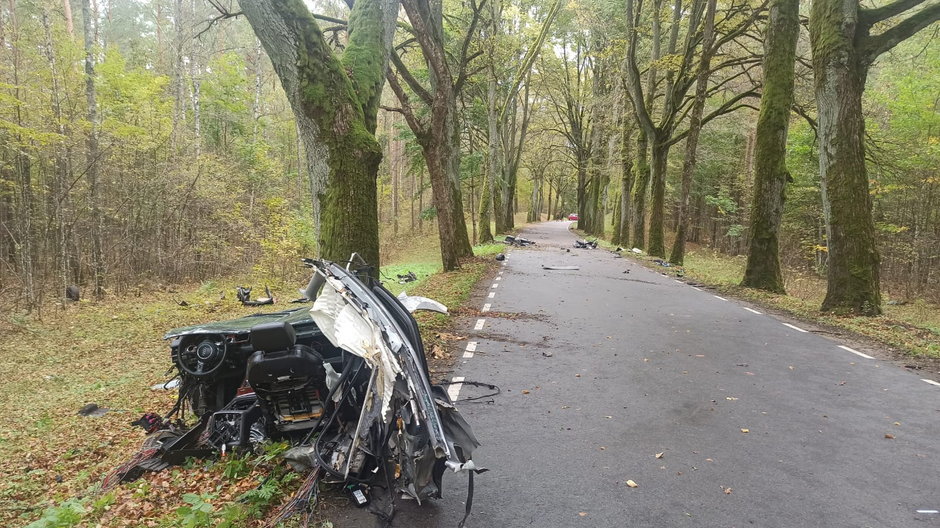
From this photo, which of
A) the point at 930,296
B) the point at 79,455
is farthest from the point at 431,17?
the point at 930,296

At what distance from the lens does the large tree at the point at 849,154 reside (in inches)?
412

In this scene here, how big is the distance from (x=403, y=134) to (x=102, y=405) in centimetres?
1983

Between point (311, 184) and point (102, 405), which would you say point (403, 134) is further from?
point (102, 405)

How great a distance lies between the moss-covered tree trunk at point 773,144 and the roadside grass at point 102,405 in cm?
796

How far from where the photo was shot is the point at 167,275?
59.4ft

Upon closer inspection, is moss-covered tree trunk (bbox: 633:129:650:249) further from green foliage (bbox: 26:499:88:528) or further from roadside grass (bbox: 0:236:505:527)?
green foliage (bbox: 26:499:88:528)

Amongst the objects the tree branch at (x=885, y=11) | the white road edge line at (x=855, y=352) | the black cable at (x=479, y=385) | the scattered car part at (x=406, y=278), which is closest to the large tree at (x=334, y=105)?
the black cable at (x=479, y=385)

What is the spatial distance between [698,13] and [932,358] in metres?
16.3

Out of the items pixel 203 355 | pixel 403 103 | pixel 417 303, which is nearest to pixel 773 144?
pixel 403 103

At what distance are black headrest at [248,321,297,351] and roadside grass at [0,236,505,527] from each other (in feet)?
3.29

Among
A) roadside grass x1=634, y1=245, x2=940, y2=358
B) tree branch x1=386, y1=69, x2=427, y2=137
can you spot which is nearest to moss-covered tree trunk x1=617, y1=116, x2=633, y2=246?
roadside grass x1=634, y1=245, x2=940, y2=358

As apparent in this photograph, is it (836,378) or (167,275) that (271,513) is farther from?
(167,275)

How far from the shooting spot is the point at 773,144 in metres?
13.8

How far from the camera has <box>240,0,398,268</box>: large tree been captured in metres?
7.02
